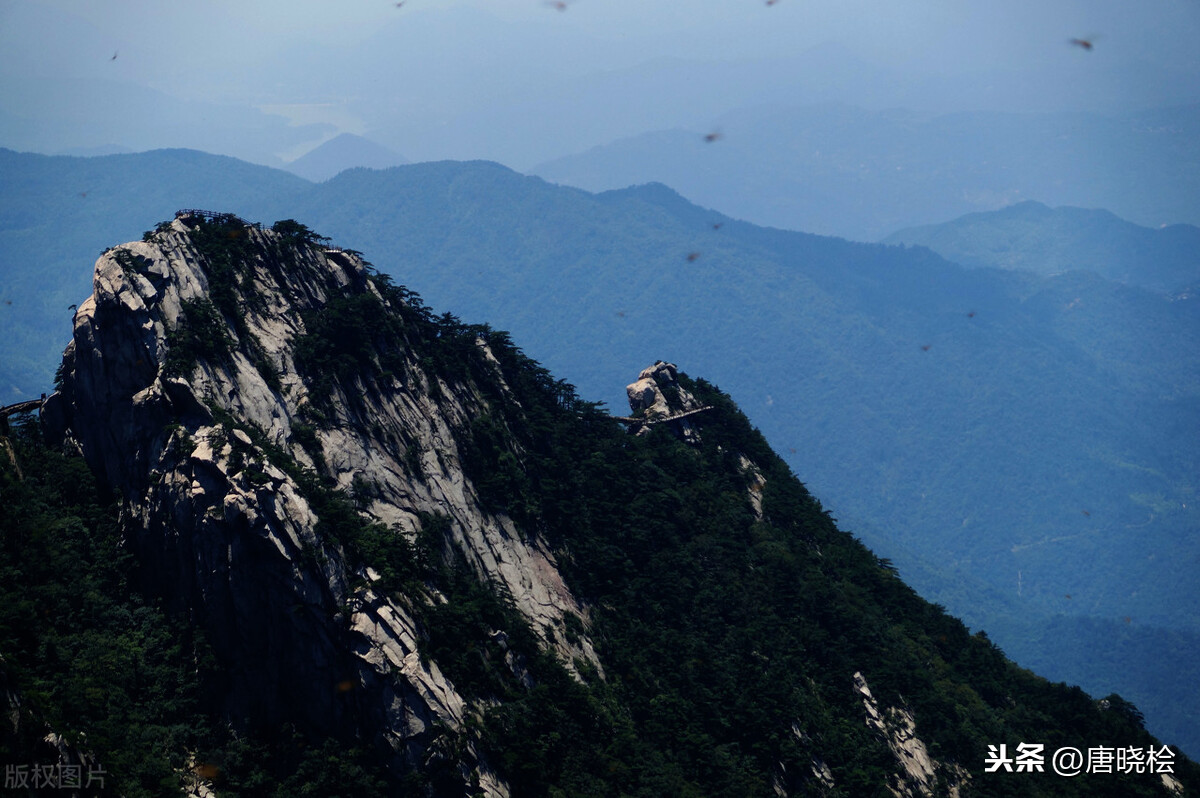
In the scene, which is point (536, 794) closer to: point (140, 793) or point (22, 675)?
point (140, 793)

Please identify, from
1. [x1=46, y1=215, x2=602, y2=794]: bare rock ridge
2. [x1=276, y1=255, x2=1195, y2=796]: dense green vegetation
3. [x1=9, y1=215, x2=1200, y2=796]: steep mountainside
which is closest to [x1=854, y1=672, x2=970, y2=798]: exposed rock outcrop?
[x1=9, y1=215, x2=1200, y2=796]: steep mountainside

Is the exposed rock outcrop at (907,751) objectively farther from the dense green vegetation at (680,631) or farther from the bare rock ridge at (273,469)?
the bare rock ridge at (273,469)

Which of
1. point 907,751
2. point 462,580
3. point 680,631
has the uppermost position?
point 462,580

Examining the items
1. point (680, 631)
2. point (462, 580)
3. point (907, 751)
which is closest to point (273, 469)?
point (462, 580)

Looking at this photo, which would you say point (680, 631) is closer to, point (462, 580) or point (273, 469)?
point (462, 580)

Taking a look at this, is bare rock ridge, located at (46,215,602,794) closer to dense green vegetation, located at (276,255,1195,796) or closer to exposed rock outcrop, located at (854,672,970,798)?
dense green vegetation, located at (276,255,1195,796)

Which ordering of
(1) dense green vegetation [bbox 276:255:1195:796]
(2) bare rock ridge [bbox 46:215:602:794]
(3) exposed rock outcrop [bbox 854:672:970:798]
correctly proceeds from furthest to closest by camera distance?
1. (3) exposed rock outcrop [bbox 854:672:970:798]
2. (1) dense green vegetation [bbox 276:255:1195:796]
3. (2) bare rock ridge [bbox 46:215:602:794]

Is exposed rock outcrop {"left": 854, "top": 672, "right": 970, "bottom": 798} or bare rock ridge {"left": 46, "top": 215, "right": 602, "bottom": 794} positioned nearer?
bare rock ridge {"left": 46, "top": 215, "right": 602, "bottom": 794}

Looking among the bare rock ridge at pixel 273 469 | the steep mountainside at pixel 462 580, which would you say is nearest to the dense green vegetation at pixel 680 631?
the steep mountainside at pixel 462 580
